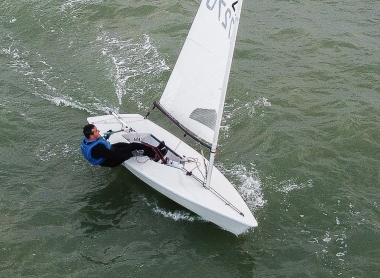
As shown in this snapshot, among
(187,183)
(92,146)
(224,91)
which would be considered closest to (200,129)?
(187,183)

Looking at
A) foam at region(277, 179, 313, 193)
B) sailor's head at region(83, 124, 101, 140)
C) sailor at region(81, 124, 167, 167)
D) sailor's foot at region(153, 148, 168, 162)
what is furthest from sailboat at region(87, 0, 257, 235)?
foam at region(277, 179, 313, 193)

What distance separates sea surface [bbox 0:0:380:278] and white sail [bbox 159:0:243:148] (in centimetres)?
156

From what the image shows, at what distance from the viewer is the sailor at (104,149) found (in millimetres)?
8969

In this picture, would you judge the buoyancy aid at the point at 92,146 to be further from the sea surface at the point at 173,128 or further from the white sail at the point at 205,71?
the white sail at the point at 205,71

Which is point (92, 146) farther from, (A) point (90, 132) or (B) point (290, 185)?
(B) point (290, 185)

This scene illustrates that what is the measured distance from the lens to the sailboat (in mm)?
8086

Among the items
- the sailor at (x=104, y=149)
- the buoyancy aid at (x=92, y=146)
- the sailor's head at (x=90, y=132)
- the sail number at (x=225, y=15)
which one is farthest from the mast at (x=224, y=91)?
the sailor's head at (x=90, y=132)

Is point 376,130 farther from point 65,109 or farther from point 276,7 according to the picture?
point 65,109

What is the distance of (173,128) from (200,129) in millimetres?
2449

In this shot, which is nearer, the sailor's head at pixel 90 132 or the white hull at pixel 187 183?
the white hull at pixel 187 183

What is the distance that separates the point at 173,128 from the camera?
11.4 m

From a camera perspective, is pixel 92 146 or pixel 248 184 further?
pixel 248 184

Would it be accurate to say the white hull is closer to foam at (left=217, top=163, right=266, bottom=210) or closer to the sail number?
foam at (left=217, top=163, right=266, bottom=210)

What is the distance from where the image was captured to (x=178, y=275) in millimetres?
8289
